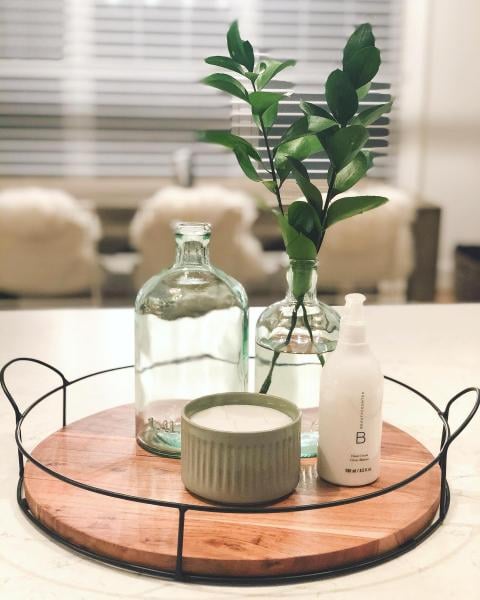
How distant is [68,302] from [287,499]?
8.76 feet

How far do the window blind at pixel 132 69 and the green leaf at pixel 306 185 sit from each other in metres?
3.43

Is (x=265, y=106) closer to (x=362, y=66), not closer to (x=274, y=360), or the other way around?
(x=362, y=66)

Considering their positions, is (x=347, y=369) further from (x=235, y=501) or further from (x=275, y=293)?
(x=275, y=293)

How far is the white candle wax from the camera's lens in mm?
666

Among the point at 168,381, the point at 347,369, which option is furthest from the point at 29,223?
the point at 347,369

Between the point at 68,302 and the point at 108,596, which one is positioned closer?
the point at 108,596

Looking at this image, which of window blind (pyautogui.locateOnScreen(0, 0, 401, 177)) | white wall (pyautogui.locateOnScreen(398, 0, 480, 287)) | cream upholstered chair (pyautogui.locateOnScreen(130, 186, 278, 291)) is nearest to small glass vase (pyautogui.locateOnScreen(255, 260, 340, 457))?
cream upholstered chair (pyautogui.locateOnScreen(130, 186, 278, 291))

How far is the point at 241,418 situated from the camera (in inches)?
27.0

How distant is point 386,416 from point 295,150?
0.37 meters

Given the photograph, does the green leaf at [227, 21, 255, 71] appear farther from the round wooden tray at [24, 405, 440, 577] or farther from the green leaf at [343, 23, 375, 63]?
the round wooden tray at [24, 405, 440, 577]

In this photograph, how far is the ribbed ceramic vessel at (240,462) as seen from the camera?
628 millimetres

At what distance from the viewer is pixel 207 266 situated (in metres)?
0.79

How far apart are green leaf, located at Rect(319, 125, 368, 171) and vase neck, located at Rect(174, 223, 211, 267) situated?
5.2 inches

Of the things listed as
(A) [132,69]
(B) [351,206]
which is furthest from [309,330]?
(A) [132,69]
